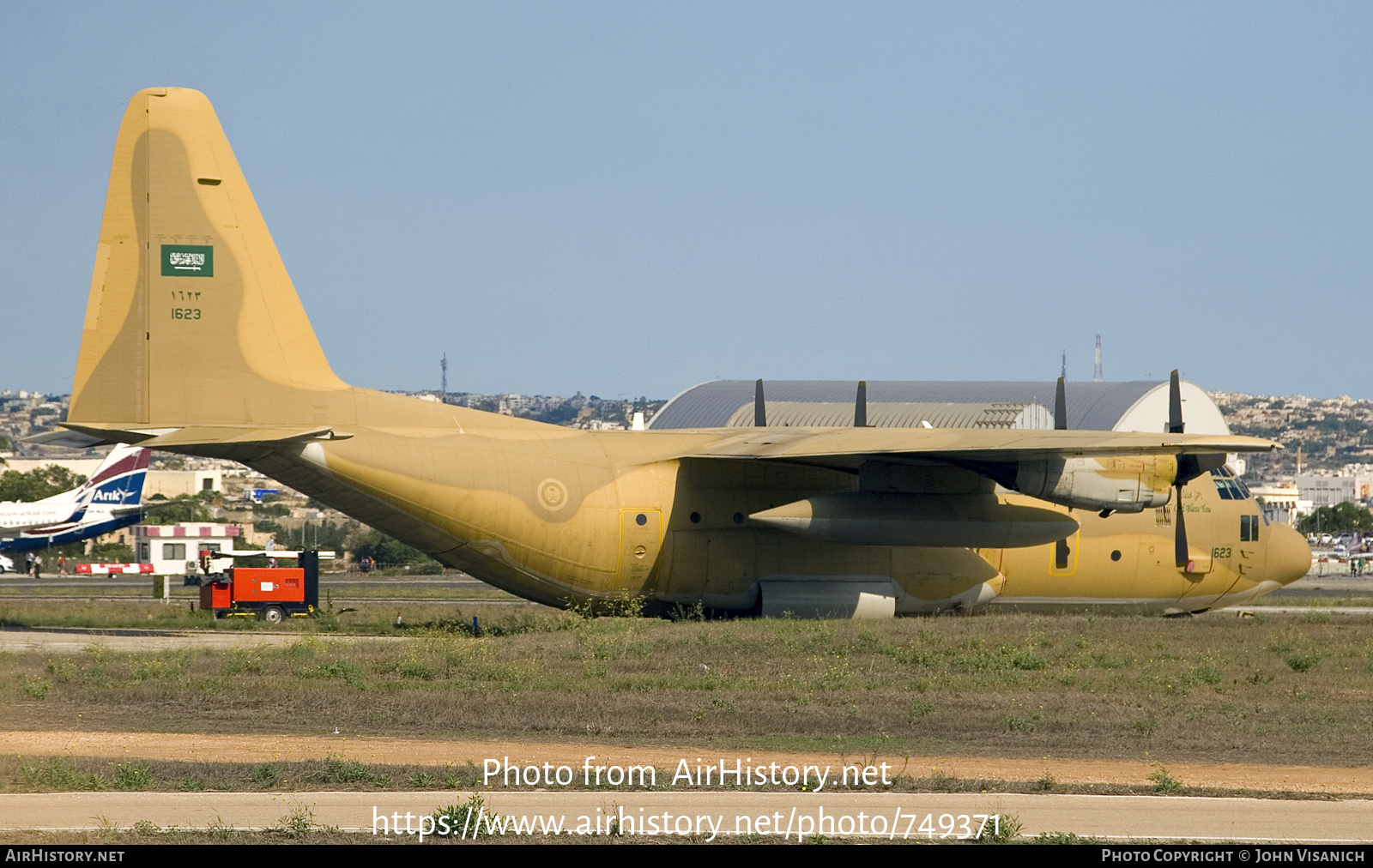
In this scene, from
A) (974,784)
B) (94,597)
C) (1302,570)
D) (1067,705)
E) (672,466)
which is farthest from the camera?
(94,597)

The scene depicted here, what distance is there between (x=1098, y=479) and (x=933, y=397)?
80388mm

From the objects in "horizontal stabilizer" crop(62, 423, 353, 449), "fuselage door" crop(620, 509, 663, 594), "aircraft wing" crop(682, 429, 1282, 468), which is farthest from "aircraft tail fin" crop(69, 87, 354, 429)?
"aircraft wing" crop(682, 429, 1282, 468)

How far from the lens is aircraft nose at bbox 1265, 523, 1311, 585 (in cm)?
2964

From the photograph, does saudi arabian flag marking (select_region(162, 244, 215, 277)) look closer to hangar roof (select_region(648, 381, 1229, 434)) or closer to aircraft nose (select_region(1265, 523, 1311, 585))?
aircraft nose (select_region(1265, 523, 1311, 585))

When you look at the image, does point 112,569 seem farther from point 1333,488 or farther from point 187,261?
point 1333,488

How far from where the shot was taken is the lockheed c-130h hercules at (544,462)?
23266mm

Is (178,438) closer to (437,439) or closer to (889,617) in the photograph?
(437,439)

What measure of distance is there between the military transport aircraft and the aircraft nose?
49.1 m

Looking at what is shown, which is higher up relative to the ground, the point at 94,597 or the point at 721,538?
the point at 721,538

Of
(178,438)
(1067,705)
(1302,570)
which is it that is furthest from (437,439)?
(1302,570)

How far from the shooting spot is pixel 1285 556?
29.7 m

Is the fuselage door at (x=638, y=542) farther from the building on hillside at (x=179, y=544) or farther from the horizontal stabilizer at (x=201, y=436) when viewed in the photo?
the building on hillside at (x=179, y=544)

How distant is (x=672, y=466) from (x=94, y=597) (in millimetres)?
26529

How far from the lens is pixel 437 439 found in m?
24.5
